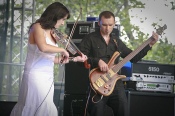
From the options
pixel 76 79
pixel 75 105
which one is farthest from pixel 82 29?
pixel 75 105

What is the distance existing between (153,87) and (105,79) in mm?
1279

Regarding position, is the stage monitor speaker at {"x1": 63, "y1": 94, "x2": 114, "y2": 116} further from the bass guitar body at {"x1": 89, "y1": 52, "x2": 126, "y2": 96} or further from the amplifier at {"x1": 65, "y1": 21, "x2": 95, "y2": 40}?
the bass guitar body at {"x1": 89, "y1": 52, "x2": 126, "y2": 96}

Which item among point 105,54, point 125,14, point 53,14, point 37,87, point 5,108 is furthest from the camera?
point 125,14

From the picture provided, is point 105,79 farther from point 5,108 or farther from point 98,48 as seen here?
point 5,108

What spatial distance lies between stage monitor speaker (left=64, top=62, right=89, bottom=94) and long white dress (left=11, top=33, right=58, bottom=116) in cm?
196

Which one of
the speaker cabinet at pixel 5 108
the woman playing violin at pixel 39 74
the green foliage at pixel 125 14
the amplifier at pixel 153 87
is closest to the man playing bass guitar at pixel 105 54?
the woman playing violin at pixel 39 74

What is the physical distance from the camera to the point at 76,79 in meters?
5.43

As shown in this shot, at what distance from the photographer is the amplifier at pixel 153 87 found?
206 inches

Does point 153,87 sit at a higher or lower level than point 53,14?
lower

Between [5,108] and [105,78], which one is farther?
[5,108]

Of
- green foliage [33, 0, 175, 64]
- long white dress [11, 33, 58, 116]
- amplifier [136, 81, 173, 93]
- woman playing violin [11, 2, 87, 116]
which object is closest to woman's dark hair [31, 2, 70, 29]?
woman playing violin [11, 2, 87, 116]

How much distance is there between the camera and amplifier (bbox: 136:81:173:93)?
17.2 ft

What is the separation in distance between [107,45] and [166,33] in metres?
3.87

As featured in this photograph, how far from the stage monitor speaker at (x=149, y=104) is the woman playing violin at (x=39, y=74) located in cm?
192
